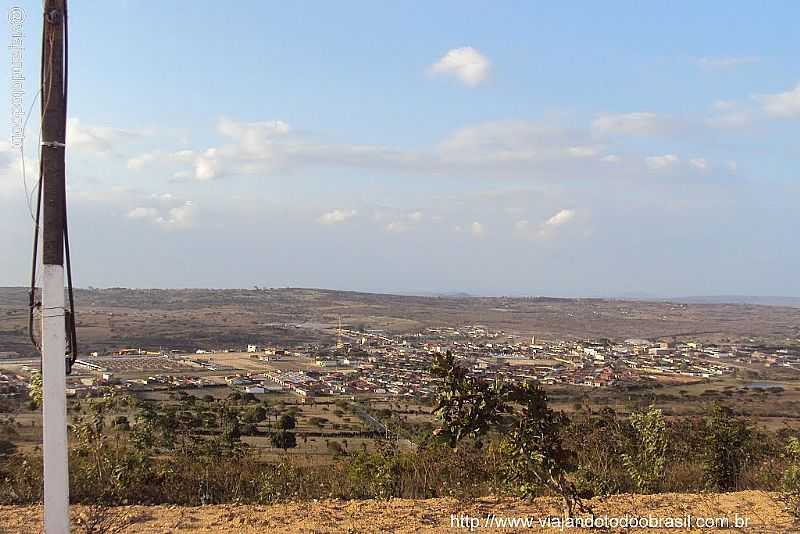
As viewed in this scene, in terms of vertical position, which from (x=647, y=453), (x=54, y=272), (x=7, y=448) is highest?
(x=54, y=272)

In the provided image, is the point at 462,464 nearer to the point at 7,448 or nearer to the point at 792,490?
the point at 792,490

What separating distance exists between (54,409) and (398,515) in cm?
358

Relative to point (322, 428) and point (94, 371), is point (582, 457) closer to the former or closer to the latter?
point (322, 428)

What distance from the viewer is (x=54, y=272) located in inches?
148

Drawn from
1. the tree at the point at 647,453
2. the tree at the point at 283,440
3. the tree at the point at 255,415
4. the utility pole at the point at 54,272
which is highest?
the utility pole at the point at 54,272

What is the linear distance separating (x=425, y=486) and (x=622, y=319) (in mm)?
68390

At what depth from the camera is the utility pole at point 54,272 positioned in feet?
11.9

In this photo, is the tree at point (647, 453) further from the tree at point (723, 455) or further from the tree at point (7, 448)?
the tree at point (7, 448)

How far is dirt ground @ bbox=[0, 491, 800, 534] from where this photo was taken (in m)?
5.75

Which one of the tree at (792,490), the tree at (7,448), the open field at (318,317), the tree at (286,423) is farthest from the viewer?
the open field at (318,317)

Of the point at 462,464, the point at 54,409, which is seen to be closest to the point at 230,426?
the point at 462,464

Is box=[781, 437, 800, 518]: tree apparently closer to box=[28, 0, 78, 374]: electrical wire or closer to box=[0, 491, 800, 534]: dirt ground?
box=[0, 491, 800, 534]: dirt ground

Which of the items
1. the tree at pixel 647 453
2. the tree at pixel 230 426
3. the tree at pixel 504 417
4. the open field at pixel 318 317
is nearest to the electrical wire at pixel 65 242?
the tree at pixel 504 417

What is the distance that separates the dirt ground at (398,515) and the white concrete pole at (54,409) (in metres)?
1.80
